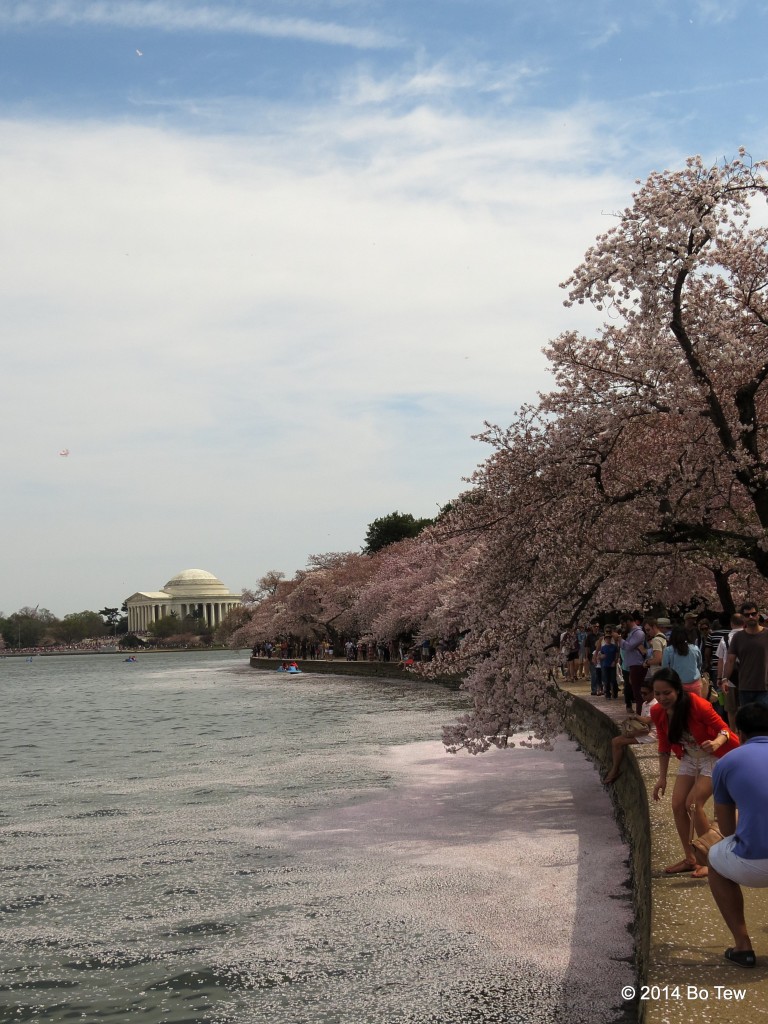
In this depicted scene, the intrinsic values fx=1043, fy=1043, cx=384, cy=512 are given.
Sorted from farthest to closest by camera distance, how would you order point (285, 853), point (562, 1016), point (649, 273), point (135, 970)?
1. point (649, 273)
2. point (285, 853)
3. point (135, 970)
4. point (562, 1016)

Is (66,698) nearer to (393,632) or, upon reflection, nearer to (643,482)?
(393,632)

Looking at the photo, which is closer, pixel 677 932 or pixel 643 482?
pixel 677 932

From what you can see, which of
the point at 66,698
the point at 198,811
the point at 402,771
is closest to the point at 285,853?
the point at 198,811

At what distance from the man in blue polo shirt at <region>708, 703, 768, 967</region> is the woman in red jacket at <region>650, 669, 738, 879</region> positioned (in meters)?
1.78

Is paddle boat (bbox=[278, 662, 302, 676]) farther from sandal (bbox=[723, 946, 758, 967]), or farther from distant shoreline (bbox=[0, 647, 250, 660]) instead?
distant shoreline (bbox=[0, 647, 250, 660])

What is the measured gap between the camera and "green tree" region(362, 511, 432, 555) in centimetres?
8481

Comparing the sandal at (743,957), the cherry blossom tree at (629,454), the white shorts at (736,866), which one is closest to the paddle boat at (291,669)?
the cherry blossom tree at (629,454)

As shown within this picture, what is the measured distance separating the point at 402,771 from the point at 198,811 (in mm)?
4529

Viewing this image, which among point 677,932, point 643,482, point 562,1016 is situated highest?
point 643,482

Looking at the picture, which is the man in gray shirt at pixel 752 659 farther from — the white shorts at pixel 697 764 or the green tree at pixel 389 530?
the green tree at pixel 389 530

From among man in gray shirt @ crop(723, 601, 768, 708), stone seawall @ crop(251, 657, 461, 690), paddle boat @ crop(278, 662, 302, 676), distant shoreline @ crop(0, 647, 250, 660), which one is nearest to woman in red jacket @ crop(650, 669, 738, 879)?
man in gray shirt @ crop(723, 601, 768, 708)

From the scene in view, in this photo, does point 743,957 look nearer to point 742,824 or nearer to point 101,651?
point 742,824

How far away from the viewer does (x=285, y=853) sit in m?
12.0

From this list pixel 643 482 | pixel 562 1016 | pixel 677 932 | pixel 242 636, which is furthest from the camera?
pixel 242 636
